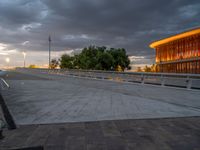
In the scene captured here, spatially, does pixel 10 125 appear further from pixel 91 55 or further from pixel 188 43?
pixel 91 55

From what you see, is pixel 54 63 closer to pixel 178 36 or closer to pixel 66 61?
pixel 66 61

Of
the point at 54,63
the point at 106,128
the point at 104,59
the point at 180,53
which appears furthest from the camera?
the point at 54,63

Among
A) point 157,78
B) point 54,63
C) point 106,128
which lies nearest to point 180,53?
point 157,78

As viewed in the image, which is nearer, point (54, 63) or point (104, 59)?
point (104, 59)

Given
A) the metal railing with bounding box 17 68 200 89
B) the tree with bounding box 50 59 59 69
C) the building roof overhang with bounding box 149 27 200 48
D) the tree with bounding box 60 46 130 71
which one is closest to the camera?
the metal railing with bounding box 17 68 200 89

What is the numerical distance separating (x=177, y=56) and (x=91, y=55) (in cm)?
2028

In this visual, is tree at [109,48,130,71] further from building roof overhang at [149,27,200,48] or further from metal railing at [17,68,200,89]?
metal railing at [17,68,200,89]

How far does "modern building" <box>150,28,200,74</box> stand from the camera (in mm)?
26344

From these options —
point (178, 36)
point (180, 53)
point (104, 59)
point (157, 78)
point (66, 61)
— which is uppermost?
point (178, 36)

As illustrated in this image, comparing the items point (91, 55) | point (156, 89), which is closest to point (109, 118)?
point (156, 89)

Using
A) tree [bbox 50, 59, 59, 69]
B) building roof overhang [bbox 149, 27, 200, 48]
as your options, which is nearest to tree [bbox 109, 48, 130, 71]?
building roof overhang [bbox 149, 27, 200, 48]

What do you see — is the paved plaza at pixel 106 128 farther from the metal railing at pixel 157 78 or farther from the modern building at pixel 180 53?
the modern building at pixel 180 53

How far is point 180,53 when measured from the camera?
3052 cm

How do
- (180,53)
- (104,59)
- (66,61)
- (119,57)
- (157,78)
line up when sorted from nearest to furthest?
(157,78), (180,53), (104,59), (119,57), (66,61)
